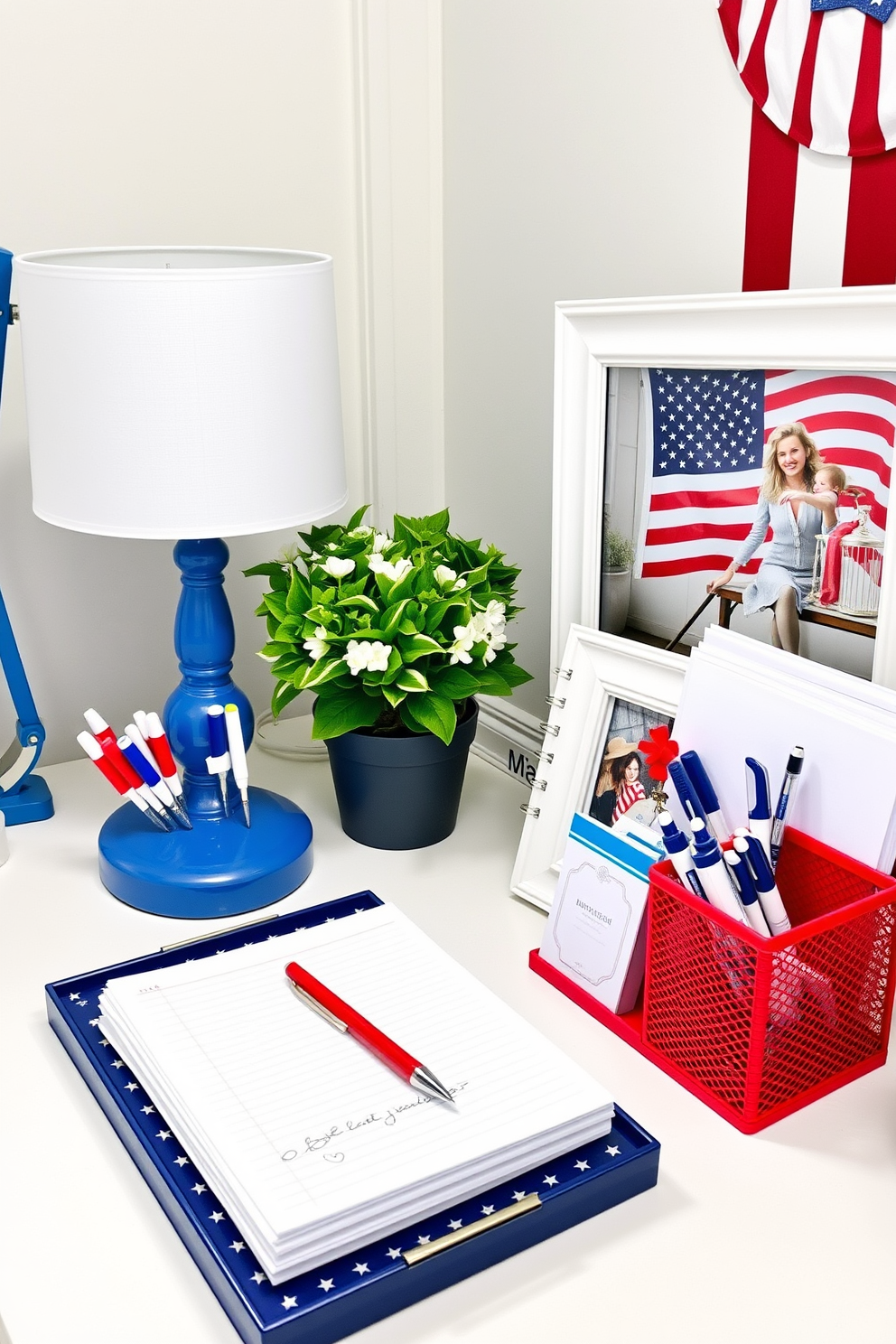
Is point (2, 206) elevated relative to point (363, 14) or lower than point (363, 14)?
lower

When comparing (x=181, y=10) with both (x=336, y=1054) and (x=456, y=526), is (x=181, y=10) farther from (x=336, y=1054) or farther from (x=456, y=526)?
(x=336, y=1054)

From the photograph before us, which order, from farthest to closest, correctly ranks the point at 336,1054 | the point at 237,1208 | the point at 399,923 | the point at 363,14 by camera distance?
1. the point at 363,14
2. the point at 399,923
3. the point at 336,1054
4. the point at 237,1208

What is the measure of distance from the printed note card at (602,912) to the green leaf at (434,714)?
0.52ft

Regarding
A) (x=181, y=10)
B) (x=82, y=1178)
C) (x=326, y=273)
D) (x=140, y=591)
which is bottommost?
(x=82, y=1178)

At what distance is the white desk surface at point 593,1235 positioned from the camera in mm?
565

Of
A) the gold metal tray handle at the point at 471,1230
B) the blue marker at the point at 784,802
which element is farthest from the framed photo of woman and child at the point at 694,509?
the gold metal tray handle at the point at 471,1230

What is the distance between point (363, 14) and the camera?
1209mm

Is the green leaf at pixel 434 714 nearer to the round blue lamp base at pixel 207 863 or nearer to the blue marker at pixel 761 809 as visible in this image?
the round blue lamp base at pixel 207 863

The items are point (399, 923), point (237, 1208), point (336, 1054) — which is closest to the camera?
point (237, 1208)

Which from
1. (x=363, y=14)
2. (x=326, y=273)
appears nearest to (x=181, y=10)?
(x=363, y=14)

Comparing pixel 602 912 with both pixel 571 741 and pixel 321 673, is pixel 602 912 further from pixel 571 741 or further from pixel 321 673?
pixel 321 673

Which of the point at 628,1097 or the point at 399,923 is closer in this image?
the point at 628,1097

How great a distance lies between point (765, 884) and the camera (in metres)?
0.70

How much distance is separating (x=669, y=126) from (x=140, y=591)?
2.27 feet
